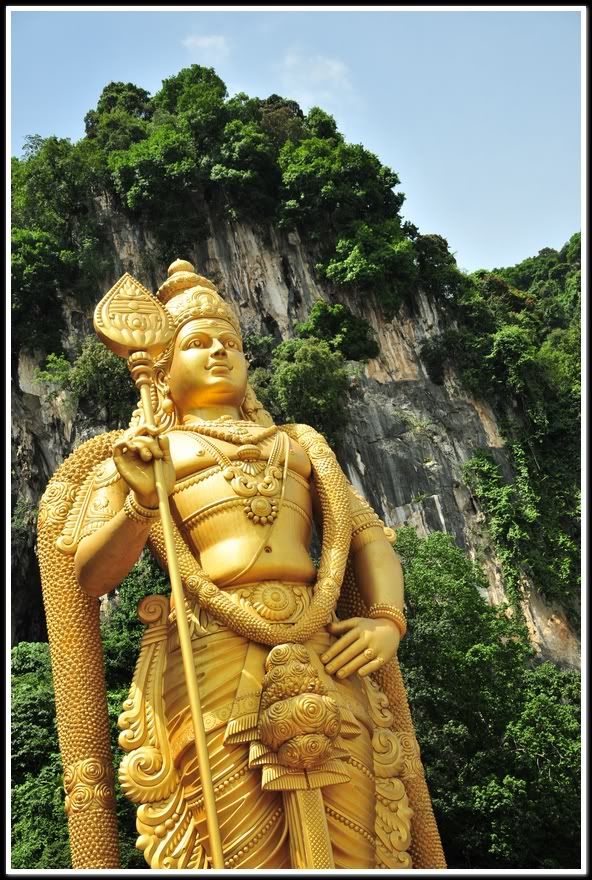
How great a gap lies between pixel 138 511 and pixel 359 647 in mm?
1203

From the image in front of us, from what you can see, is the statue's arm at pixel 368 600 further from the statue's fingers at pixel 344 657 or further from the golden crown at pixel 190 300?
the golden crown at pixel 190 300

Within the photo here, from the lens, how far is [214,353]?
17.7 ft

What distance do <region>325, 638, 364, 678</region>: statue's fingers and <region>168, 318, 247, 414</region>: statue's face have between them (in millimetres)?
1610

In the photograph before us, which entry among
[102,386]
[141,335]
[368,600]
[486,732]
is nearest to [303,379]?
[102,386]

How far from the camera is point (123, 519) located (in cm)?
434

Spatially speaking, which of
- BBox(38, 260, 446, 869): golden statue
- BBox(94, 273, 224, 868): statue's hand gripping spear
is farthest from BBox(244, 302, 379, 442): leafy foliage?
BBox(94, 273, 224, 868): statue's hand gripping spear

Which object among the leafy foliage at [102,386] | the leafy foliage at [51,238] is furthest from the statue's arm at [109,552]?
the leafy foliage at [51,238]

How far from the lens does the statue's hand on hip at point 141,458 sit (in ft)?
13.2

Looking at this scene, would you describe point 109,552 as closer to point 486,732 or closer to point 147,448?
point 147,448

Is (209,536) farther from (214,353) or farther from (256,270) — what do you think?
(256,270)

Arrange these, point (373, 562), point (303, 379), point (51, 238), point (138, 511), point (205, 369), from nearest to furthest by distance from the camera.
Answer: point (138, 511), point (373, 562), point (205, 369), point (303, 379), point (51, 238)

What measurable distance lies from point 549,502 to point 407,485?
8.72ft

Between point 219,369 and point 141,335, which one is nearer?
point 141,335

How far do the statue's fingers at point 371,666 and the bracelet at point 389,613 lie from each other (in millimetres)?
253
